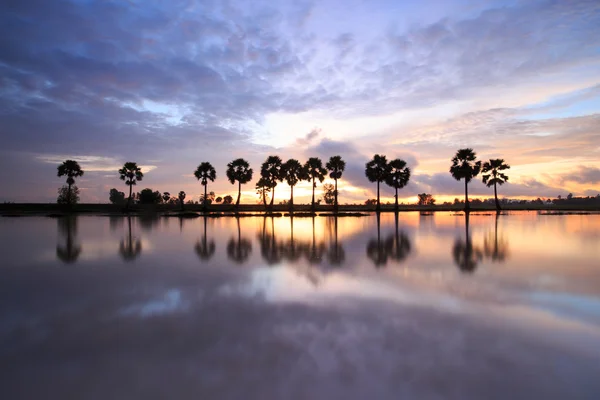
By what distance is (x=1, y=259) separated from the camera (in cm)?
1345

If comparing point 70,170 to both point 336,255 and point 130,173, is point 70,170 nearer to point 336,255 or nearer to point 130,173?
point 130,173

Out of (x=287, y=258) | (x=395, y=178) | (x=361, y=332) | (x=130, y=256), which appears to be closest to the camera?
(x=361, y=332)

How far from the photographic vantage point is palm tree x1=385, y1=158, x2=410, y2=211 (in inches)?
3172

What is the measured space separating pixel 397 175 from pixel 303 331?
78885mm

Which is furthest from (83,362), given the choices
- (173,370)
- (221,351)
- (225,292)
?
(225,292)

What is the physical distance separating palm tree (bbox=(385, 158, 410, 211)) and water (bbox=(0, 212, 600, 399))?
70715mm

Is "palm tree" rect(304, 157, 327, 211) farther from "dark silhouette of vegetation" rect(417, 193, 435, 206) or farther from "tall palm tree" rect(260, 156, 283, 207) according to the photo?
"dark silhouette of vegetation" rect(417, 193, 435, 206)

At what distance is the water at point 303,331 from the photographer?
4094 millimetres

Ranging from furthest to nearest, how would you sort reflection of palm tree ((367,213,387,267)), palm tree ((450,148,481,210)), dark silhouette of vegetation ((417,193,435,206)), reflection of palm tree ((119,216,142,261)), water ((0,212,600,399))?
dark silhouette of vegetation ((417,193,435,206)), palm tree ((450,148,481,210)), reflection of palm tree ((119,216,142,261)), reflection of palm tree ((367,213,387,267)), water ((0,212,600,399))

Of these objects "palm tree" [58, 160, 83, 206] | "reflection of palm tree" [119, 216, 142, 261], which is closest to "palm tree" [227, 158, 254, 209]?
"palm tree" [58, 160, 83, 206]

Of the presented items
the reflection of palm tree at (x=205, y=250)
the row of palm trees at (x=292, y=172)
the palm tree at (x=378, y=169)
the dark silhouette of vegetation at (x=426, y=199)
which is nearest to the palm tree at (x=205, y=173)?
the row of palm trees at (x=292, y=172)

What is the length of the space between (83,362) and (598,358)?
7.05 m

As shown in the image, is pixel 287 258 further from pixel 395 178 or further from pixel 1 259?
pixel 395 178

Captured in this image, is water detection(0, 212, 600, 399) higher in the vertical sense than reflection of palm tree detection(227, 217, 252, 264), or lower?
lower
